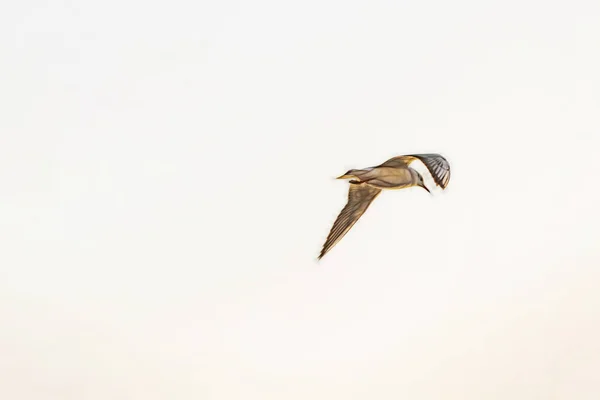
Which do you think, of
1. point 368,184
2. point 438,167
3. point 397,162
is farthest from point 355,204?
point 438,167

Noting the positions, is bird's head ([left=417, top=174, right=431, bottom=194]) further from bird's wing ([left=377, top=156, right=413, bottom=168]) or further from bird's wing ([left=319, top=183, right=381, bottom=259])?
bird's wing ([left=319, top=183, right=381, bottom=259])

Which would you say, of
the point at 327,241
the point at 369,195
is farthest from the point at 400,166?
the point at 327,241

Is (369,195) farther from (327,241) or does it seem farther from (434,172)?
(434,172)

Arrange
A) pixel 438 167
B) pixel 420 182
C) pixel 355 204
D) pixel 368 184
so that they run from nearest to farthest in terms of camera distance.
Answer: pixel 438 167, pixel 368 184, pixel 420 182, pixel 355 204

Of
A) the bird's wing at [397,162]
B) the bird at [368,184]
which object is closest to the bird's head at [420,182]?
the bird at [368,184]

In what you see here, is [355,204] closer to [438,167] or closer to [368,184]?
[368,184]

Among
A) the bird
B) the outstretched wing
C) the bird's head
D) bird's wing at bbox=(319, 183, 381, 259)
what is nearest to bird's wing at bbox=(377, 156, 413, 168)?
the bird
